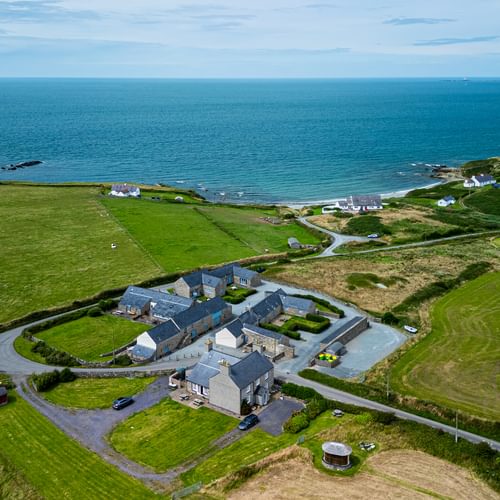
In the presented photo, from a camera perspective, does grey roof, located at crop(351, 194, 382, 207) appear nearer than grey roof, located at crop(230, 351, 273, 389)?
No

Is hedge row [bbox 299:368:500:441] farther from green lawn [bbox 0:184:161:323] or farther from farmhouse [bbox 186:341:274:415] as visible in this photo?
green lawn [bbox 0:184:161:323]

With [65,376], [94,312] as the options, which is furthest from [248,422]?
[94,312]

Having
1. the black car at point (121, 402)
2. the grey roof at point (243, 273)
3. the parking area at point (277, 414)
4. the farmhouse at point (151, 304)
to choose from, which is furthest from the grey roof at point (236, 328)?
the grey roof at point (243, 273)

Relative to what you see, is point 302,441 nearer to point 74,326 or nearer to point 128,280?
point 74,326

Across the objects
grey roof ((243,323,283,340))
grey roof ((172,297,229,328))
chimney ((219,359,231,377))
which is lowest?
grey roof ((243,323,283,340))

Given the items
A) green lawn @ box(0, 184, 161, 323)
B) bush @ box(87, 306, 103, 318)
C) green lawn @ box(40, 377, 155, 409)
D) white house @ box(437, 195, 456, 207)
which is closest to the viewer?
green lawn @ box(40, 377, 155, 409)

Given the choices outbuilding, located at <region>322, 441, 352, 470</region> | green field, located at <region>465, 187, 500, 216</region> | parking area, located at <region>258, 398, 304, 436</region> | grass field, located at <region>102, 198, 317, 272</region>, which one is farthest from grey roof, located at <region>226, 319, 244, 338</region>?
green field, located at <region>465, 187, 500, 216</region>

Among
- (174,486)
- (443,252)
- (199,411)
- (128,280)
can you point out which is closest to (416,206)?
(443,252)
